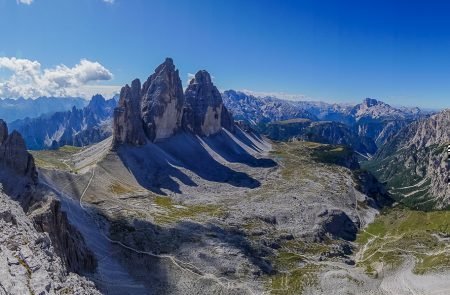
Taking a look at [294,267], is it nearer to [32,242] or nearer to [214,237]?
[214,237]

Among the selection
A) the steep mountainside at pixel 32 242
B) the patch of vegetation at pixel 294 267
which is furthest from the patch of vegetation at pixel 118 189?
the patch of vegetation at pixel 294 267

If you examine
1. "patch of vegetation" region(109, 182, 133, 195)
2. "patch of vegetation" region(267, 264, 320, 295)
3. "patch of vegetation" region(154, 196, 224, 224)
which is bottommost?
"patch of vegetation" region(267, 264, 320, 295)

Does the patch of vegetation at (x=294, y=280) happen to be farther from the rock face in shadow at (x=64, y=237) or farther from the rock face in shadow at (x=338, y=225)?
the rock face in shadow at (x=64, y=237)

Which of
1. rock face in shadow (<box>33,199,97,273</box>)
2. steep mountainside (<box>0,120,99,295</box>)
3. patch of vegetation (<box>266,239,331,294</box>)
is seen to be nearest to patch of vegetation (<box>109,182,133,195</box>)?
steep mountainside (<box>0,120,99,295</box>)

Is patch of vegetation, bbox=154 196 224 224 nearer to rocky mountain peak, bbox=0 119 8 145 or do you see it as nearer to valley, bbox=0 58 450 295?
→ valley, bbox=0 58 450 295

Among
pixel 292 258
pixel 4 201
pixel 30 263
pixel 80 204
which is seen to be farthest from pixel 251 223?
pixel 30 263


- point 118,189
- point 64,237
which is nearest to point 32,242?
point 64,237
